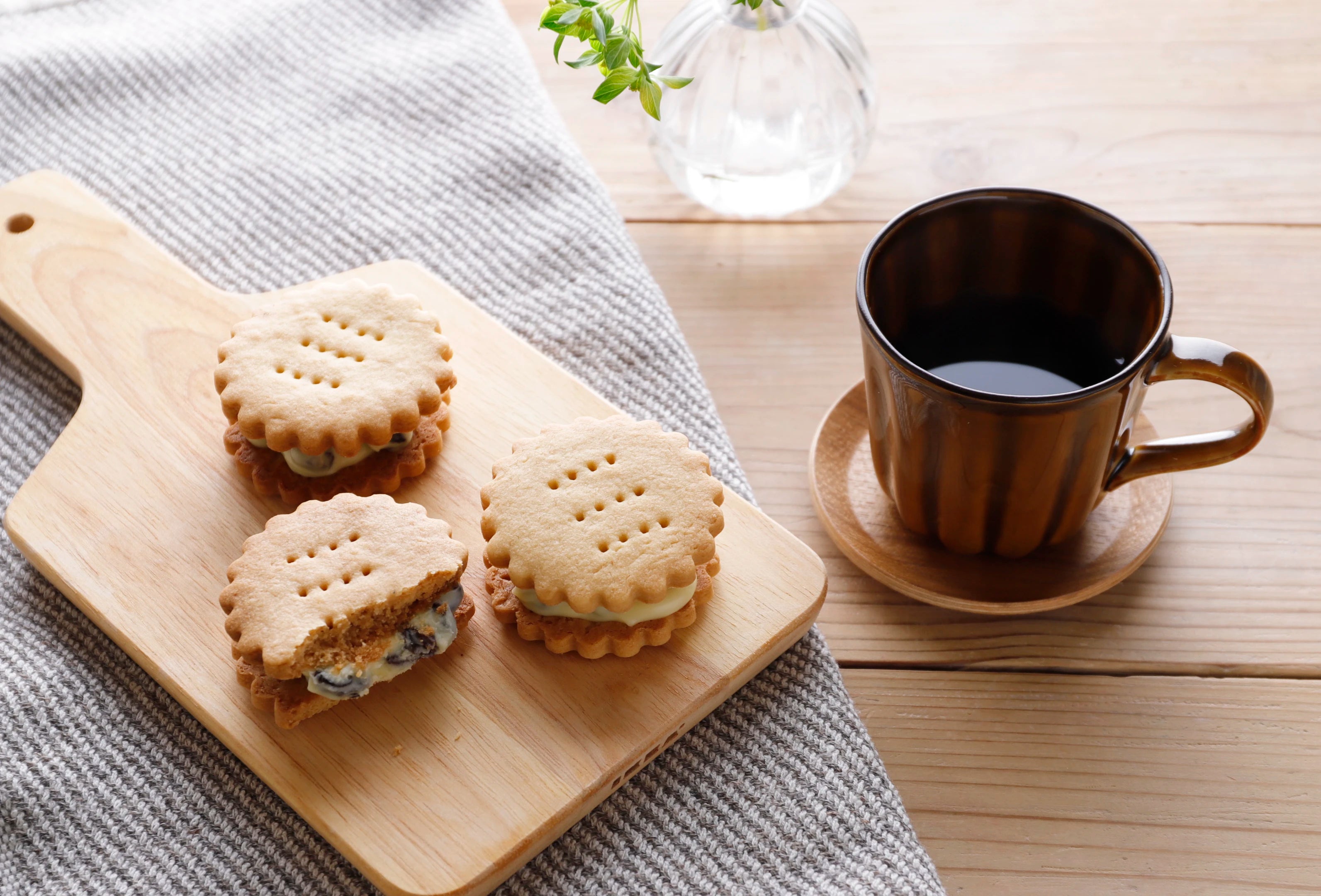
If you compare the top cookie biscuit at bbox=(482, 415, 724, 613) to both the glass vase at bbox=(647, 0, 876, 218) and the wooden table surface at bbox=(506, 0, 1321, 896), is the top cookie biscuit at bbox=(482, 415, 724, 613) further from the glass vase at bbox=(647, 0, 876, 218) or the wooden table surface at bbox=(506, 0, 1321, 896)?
the glass vase at bbox=(647, 0, 876, 218)

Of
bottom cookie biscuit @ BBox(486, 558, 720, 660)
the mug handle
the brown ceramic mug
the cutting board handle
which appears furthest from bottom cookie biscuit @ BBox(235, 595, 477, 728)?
the mug handle

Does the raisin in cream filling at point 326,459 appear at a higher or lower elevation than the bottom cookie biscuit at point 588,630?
higher

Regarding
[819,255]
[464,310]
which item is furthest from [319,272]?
[819,255]

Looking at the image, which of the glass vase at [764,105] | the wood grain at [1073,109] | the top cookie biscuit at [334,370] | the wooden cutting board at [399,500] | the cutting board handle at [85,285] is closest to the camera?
the wooden cutting board at [399,500]

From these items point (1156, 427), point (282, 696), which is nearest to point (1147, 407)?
point (1156, 427)

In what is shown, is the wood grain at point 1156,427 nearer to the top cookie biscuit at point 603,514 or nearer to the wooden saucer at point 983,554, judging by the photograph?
the wooden saucer at point 983,554

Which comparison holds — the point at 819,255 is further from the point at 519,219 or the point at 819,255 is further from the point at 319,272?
the point at 319,272

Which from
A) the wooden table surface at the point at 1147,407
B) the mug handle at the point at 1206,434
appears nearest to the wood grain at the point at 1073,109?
the wooden table surface at the point at 1147,407
